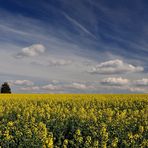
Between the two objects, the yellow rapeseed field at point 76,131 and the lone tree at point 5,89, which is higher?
the lone tree at point 5,89

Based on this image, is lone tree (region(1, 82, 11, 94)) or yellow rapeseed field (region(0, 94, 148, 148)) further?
lone tree (region(1, 82, 11, 94))

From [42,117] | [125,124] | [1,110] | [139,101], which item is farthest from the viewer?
[139,101]

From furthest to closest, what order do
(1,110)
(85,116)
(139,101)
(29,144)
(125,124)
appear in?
(139,101) → (1,110) → (85,116) → (125,124) → (29,144)

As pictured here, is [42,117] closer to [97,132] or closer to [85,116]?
[85,116]

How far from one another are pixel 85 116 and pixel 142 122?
8.00ft

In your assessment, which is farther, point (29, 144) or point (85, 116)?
point (85, 116)

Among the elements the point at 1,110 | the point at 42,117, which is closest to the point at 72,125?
the point at 42,117

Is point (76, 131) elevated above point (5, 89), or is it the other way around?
point (5, 89)

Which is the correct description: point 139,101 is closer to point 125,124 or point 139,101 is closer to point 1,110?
point 1,110

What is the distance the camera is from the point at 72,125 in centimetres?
1574

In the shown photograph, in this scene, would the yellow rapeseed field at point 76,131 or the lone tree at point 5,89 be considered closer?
the yellow rapeseed field at point 76,131

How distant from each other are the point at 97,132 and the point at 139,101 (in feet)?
48.9

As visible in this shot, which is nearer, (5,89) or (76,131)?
(76,131)

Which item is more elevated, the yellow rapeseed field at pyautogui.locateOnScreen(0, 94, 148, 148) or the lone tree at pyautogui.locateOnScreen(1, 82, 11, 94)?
the lone tree at pyautogui.locateOnScreen(1, 82, 11, 94)
